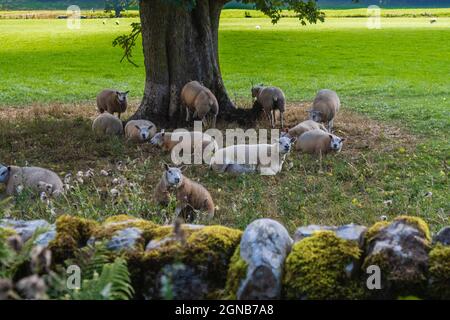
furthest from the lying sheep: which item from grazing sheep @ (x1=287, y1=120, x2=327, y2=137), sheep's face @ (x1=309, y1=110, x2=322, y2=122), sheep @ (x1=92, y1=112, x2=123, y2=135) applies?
sheep @ (x1=92, y1=112, x2=123, y2=135)

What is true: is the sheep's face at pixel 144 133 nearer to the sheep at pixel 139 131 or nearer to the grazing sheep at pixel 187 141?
the sheep at pixel 139 131

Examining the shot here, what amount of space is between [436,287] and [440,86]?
92.5 ft

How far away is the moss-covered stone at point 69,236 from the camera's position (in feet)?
16.4

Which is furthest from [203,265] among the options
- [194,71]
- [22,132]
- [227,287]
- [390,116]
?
[390,116]

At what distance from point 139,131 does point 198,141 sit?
2.13 metres

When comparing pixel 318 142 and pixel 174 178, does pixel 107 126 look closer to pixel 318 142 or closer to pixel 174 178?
pixel 318 142

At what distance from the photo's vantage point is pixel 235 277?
4648mm

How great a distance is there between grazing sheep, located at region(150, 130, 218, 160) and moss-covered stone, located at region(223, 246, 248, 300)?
9639 millimetres

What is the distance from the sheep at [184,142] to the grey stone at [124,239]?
353 inches

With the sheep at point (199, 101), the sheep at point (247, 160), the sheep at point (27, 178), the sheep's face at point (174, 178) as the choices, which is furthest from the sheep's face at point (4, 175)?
the sheep at point (199, 101)

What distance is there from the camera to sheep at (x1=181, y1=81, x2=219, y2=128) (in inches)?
685

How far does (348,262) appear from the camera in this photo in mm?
4645

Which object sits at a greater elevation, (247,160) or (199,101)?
(199,101)

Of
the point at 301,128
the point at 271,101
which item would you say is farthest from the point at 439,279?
the point at 271,101
